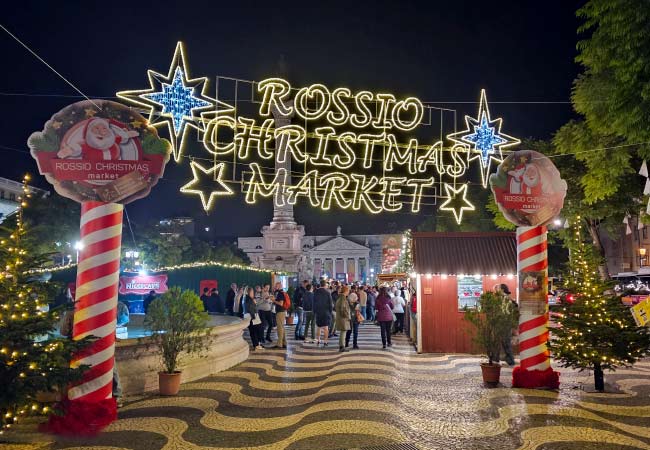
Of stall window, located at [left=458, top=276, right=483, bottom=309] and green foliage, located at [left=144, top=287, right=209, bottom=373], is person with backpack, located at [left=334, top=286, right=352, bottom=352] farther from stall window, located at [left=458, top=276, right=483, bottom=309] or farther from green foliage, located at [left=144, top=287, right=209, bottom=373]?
green foliage, located at [left=144, top=287, right=209, bottom=373]

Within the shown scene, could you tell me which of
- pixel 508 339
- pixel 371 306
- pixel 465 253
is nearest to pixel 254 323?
pixel 465 253

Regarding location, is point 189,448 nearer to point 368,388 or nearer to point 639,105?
point 368,388

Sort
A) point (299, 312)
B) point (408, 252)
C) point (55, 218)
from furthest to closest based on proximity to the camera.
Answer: point (55, 218)
point (408, 252)
point (299, 312)

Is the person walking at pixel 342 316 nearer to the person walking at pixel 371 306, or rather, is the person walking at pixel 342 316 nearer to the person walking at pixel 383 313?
the person walking at pixel 383 313

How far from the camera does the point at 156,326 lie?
8391mm

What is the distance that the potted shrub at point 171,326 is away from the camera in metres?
8.37

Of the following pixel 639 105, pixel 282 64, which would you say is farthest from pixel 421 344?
pixel 282 64

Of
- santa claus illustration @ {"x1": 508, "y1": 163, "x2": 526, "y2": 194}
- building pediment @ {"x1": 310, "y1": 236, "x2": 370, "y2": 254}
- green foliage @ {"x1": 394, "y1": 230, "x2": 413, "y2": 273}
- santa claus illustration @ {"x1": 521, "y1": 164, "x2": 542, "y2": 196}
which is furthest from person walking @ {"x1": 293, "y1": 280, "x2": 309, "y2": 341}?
building pediment @ {"x1": 310, "y1": 236, "x2": 370, "y2": 254}

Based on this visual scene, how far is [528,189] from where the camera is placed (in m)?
9.40

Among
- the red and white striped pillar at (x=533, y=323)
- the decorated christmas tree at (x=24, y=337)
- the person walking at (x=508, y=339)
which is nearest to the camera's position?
the decorated christmas tree at (x=24, y=337)

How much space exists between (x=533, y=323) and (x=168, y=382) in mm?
6421

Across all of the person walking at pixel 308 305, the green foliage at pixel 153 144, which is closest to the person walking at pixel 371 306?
the person walking at pixel 308 305

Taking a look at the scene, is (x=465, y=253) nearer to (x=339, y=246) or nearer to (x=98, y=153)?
(x=98, y=153)

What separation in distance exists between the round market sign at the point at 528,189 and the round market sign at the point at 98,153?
6.03 metres
